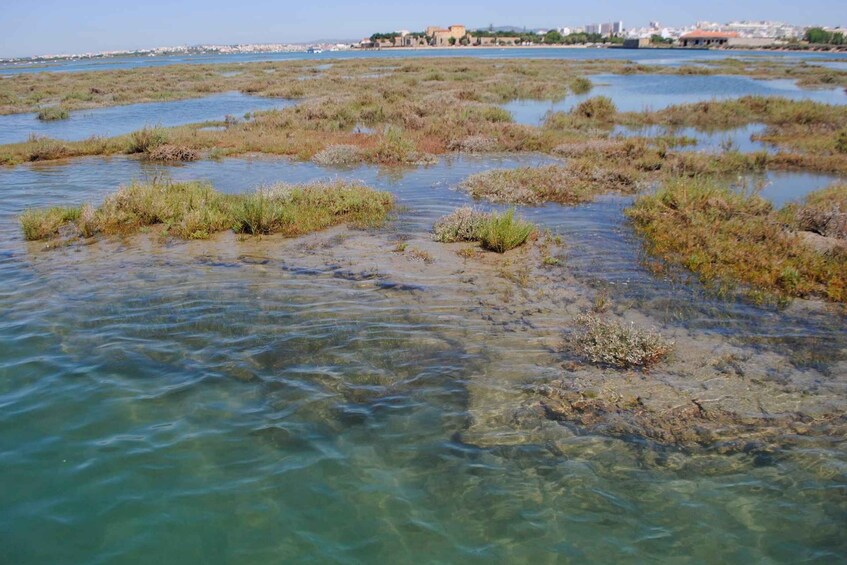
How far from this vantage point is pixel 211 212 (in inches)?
510

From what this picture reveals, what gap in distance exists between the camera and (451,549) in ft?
15.0

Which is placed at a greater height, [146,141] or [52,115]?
[52,115]

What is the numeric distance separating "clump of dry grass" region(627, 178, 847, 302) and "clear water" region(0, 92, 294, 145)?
22334 mm

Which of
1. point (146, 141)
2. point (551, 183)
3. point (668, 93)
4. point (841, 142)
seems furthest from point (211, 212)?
point (668, 93)

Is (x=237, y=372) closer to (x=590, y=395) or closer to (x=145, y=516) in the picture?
(x=145, y=516)

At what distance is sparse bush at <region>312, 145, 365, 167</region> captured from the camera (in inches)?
821

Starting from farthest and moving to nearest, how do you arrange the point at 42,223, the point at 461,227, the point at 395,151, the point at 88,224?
the point at 395,151 < the point at 88,224 < the point at 42,223 < the point at 461,227

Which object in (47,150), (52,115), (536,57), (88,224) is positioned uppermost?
(536,57)

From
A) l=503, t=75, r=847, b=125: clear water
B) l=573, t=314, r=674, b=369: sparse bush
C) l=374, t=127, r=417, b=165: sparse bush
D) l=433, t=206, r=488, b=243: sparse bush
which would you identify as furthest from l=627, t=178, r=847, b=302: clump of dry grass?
l=503, t=75, r=847, b=125: clear water

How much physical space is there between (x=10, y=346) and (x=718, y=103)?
33969mm

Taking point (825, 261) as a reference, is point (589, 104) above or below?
above

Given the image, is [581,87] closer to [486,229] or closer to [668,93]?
[668,93]

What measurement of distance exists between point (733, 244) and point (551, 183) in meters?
5.98

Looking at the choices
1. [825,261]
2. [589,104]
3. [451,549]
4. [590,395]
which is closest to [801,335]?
[825,261]
